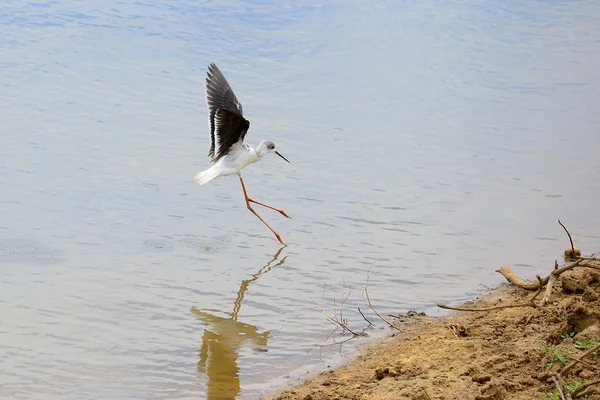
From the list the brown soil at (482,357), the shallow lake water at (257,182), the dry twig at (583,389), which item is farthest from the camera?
the shallow lake water at (257,182)

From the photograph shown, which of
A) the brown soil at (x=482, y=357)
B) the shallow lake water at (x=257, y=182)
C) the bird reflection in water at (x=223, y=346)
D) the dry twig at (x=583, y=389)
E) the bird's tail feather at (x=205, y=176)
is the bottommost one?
the shallow lake water at (x=257, y=182)

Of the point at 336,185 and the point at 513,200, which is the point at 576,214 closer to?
the point at 513,200

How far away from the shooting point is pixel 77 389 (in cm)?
559

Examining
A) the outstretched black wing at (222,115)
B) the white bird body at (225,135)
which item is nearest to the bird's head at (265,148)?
the white bird body at (225,135)

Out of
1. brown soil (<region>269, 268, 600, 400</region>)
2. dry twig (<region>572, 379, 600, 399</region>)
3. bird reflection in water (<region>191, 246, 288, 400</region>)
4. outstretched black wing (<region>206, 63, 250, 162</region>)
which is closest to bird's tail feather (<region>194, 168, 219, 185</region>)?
outstretched black wing (<region>206, 63, 250, 162</region>)

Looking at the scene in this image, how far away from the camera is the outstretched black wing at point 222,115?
8445mm

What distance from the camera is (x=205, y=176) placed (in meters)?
8.55

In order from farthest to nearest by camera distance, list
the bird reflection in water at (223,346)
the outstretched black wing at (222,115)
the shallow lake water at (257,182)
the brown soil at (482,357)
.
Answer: the outstretched black wing at (222,115)
the shallow lake water at (257,182)
the bird reflection in water at (223,346)
the brown soil at (482,357)

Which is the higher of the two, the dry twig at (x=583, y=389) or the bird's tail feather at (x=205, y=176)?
the dry twig at (x=583, y=389)

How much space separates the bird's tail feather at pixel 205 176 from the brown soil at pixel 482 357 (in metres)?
2.59

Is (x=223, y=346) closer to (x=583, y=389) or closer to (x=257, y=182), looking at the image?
(x=583, y=389)

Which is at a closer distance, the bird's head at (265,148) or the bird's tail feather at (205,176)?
the bird's tail feather at (205,176)

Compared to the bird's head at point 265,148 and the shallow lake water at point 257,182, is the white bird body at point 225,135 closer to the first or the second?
the bird's head at point 265,148

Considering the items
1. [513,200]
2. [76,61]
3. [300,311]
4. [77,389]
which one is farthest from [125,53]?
[77,389]
